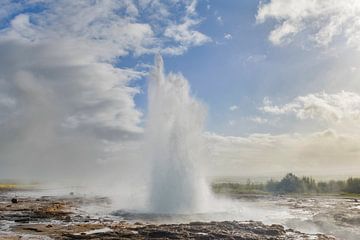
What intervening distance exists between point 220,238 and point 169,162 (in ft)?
71.5

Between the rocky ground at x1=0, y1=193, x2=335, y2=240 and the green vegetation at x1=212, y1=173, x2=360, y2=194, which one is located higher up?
the green vegetation at x1=212, y1=173, x2=360, y2=194

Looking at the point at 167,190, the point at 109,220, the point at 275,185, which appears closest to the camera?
the point at 109,220

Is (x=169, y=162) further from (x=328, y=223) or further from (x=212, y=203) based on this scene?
(x=328, y=223)

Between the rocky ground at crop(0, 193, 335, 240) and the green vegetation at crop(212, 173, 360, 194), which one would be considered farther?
the green vegetation at crop(212, 173, 360, 194)

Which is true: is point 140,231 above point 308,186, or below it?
A: below

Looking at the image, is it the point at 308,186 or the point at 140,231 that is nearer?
the point at 140,231

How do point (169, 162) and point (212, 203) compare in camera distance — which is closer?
point (169, 162)

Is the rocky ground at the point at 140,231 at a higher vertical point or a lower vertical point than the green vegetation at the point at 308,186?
lower

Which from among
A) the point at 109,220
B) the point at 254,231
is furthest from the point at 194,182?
the point at 254,231

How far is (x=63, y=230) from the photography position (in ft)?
107

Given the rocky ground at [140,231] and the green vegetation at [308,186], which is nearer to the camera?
the rocky ground at [140,231]

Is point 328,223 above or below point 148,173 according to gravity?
below

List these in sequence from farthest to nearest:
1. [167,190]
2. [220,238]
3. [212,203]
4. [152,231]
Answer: [212,203]
[167,190]
[152,231]
[220,238]

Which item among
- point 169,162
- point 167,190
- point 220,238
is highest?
point 169,162
